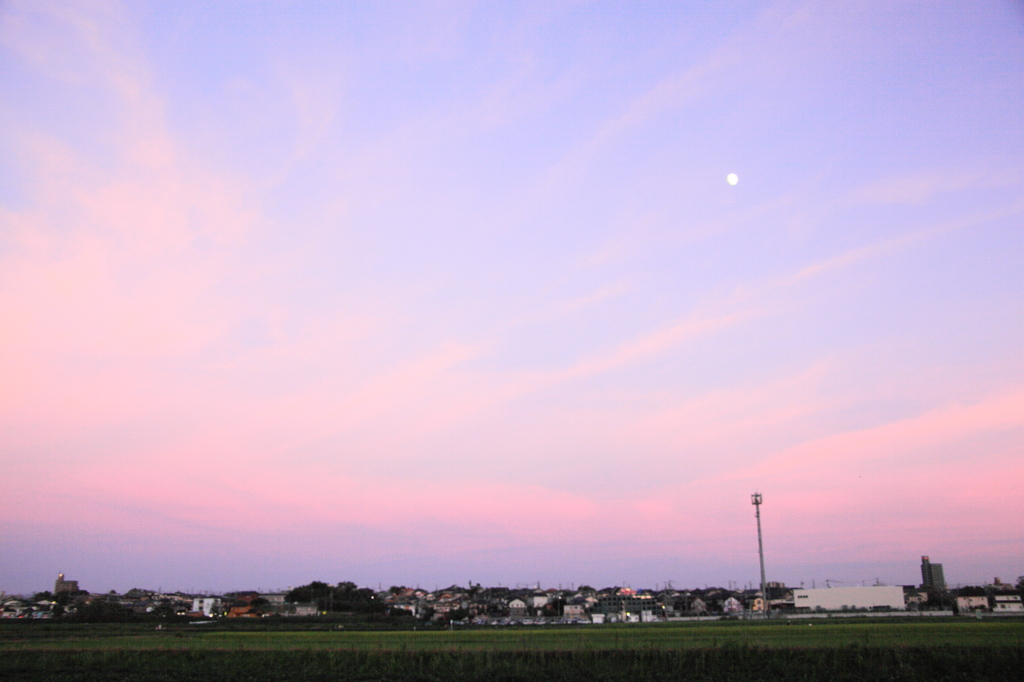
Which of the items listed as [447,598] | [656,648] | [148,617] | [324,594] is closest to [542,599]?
[447,598]

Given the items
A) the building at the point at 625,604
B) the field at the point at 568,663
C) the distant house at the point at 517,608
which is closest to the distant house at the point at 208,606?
the distant house at the point at 517,608

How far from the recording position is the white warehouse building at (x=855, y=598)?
122 m

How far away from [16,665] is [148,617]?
262 ft

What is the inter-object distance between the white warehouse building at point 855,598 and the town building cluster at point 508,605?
153 mm

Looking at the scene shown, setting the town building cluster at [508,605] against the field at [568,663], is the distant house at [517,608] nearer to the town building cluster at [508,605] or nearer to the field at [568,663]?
the town building cluster at [508,605]

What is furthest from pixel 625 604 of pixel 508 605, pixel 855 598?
pixel 855 598

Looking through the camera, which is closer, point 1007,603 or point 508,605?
point 1007,603

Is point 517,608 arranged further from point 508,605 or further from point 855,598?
point 855,598

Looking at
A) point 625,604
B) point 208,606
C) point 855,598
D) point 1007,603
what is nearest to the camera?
point 855,598

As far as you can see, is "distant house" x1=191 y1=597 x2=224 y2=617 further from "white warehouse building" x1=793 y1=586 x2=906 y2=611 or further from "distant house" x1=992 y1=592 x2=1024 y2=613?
"distant house" x1=992 y1=592 x2=1024 y2=613

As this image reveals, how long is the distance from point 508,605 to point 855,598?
257 ft

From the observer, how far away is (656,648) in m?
36.6

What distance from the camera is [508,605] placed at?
174m

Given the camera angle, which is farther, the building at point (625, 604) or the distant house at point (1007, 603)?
the building at point (625, 604)
